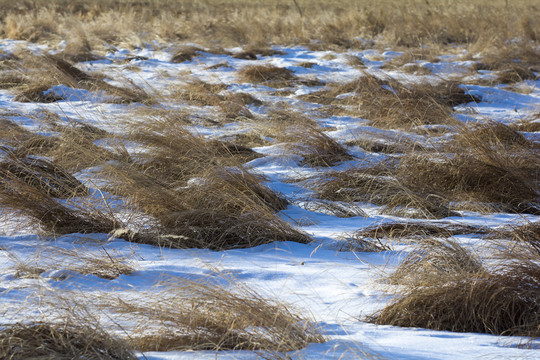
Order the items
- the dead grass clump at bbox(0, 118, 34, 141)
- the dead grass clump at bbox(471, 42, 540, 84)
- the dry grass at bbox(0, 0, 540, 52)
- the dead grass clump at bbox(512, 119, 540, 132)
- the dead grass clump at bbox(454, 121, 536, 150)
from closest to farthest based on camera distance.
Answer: the dead grass clump at bbox(0, 118, 34, 141)
the dead grass clump at bbox(454, 121, 536, 150)
the dead grass clump at bbox(512, 119, 540, 132)
the dead grass clump at bbox(471, 42, 540, 84)
the dry grass at bbox(0, 0, 540, 52)

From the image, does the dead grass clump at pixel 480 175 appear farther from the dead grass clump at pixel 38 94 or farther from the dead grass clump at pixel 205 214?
the dead grass clump at pixel 38 94

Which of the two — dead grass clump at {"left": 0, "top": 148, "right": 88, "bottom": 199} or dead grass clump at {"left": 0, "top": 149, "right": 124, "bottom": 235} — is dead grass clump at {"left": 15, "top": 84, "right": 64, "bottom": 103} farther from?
dead grass clump at {"left": 0, "top": 149, "right": 124, "bottom": 235}

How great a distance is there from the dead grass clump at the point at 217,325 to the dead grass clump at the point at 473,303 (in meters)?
0.39

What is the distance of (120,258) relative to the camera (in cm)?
256

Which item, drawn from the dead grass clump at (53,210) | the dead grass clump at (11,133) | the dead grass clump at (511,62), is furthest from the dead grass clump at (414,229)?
the dead grass clump at (511,62)

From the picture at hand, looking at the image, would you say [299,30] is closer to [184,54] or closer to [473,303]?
[184,54]

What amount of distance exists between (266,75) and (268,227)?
5414 mm

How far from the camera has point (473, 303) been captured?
201 centimetres

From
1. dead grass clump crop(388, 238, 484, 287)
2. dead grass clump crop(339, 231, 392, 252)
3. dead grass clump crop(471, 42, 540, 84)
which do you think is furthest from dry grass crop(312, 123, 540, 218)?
dead grass clump crop(471, 42, 540, 84)

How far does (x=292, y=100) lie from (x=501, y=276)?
4.90m

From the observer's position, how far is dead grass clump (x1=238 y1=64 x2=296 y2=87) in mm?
7785

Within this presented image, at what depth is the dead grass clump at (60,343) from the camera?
5.15ft

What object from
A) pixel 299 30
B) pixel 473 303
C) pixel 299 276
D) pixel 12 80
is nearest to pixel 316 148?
pixel 299 276

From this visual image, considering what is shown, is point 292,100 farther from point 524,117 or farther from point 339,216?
point 339,216
